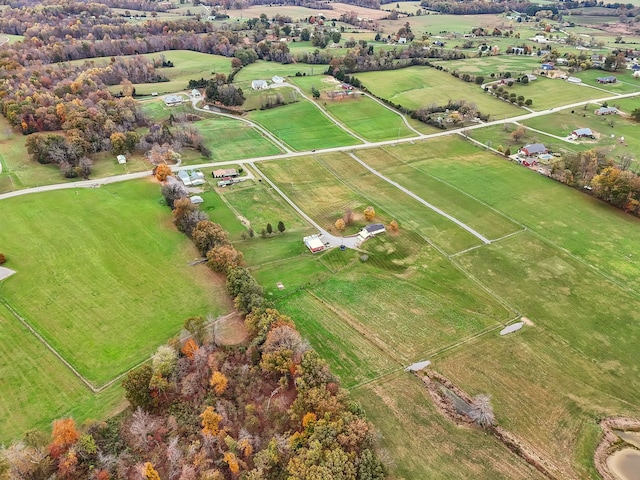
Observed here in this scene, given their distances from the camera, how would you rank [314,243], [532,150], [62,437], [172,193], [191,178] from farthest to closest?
1. [532,150]
2. [191,178]
3. [172,193]
4. [314,243]
5. [62,437]

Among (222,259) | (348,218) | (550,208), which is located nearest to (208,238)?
(222,259)

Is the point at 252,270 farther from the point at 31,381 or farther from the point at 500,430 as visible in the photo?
the point at 500,430

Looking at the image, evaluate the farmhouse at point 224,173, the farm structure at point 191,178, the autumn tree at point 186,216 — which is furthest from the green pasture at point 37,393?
the farmhouse at point 224,173

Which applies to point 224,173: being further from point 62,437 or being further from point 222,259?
point 62,437

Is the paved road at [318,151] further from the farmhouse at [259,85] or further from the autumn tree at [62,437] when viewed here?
the autumn tree at [62,437]

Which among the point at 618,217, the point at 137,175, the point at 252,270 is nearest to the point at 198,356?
the point at 252,270

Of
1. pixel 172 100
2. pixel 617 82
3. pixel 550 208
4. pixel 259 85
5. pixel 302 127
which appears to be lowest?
pixel 550 208
